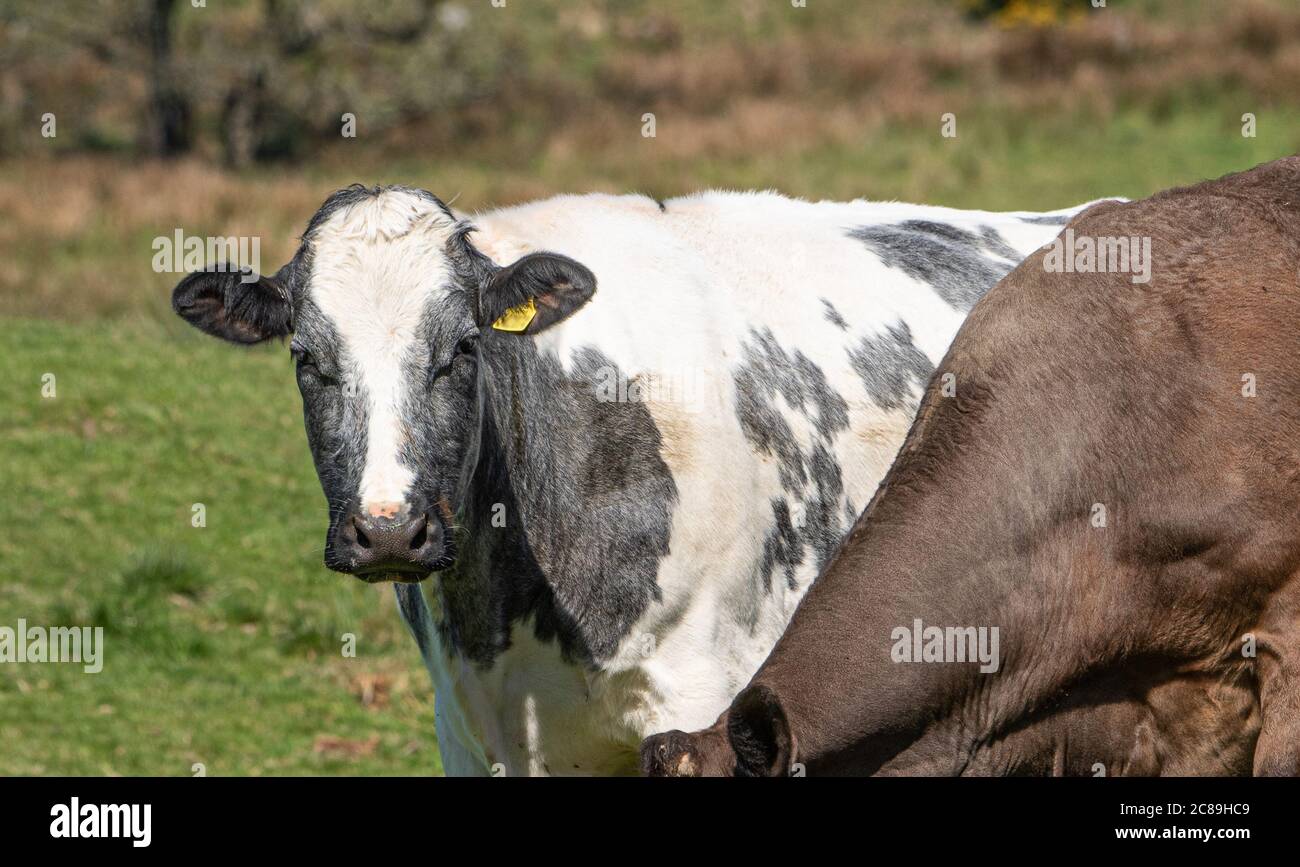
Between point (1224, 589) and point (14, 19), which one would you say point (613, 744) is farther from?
point (14, 19)

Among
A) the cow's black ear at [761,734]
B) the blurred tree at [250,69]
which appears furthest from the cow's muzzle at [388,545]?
the blurred tree at [250,69]

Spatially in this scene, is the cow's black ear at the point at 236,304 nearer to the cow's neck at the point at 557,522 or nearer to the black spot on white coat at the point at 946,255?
the cow's neck at the point at 557,522

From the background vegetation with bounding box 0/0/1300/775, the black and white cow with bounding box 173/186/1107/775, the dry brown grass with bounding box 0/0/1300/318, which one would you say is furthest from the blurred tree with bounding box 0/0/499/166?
the black and white cow with bounding box 173/186/1107/775

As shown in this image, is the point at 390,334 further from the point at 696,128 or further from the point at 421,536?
the point at 696,128

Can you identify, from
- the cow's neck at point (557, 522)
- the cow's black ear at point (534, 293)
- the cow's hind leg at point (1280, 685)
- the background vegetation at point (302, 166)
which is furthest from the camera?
the background vegetation at point (302, 166)

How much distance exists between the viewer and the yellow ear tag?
5.16 metres

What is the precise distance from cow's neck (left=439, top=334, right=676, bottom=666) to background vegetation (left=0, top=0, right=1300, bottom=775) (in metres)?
2.93

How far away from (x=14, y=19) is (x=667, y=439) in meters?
23.9

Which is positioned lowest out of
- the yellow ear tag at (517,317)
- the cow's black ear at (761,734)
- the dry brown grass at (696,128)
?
the cow's black ear at (761,734)

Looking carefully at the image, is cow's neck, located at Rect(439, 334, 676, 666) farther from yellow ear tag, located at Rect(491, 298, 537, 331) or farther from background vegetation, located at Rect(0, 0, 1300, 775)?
background vegetation, located at Rect(0, 0, 1300, 775)

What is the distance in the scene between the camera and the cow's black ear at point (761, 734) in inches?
149

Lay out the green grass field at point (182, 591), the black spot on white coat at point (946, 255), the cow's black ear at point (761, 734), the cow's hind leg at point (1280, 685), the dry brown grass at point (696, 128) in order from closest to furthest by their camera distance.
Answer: the cow's black ear at point (761, 734) < the cow's hind leg at point (1280, 685) < the black spot on white coat at point (946, 255) < the green grass field at point (182, 591) < the dry brown grass at point (696, 128)

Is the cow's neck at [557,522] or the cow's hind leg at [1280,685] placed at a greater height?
the cow's neck at [557,522]

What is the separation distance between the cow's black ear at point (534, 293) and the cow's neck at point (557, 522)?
165 millimetres
